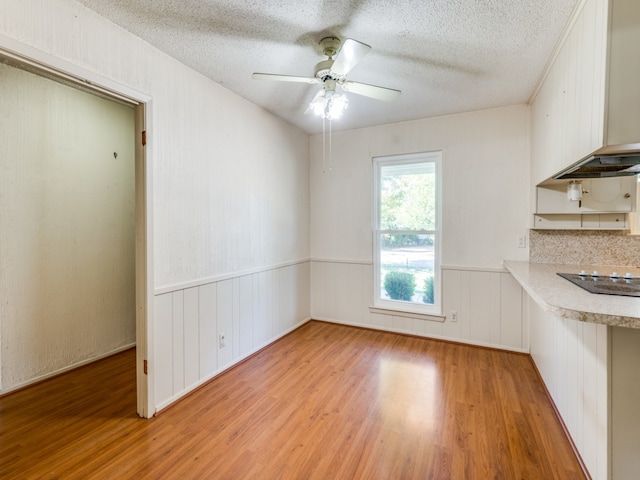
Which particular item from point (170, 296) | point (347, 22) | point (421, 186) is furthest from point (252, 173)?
point (421, 186)

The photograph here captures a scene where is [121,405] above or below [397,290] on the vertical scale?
below

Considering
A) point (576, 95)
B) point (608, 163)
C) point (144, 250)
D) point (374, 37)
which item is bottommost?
point (144, 250)

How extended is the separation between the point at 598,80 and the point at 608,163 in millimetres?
521

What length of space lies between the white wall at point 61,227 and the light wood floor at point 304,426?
1.08 ft

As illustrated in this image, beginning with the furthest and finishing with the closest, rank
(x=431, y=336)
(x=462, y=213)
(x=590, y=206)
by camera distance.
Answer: (x=431, y=336), (x=462, y=213), (x=590, y=206)

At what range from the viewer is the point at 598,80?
138 cm

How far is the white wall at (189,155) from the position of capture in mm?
1651

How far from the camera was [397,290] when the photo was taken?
371 centimetres

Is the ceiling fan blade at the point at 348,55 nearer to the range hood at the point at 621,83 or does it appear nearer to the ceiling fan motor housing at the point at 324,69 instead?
the ceiling fan motor housing at the point at 324,69

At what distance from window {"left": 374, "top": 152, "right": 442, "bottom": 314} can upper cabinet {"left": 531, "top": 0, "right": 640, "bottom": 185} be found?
1509 millimetres

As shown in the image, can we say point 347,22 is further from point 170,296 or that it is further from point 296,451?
point 296,451

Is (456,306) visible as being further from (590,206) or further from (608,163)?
(608,163)

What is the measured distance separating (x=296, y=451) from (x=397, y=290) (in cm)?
234

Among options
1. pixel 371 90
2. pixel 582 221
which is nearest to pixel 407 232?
pixel 582 221
